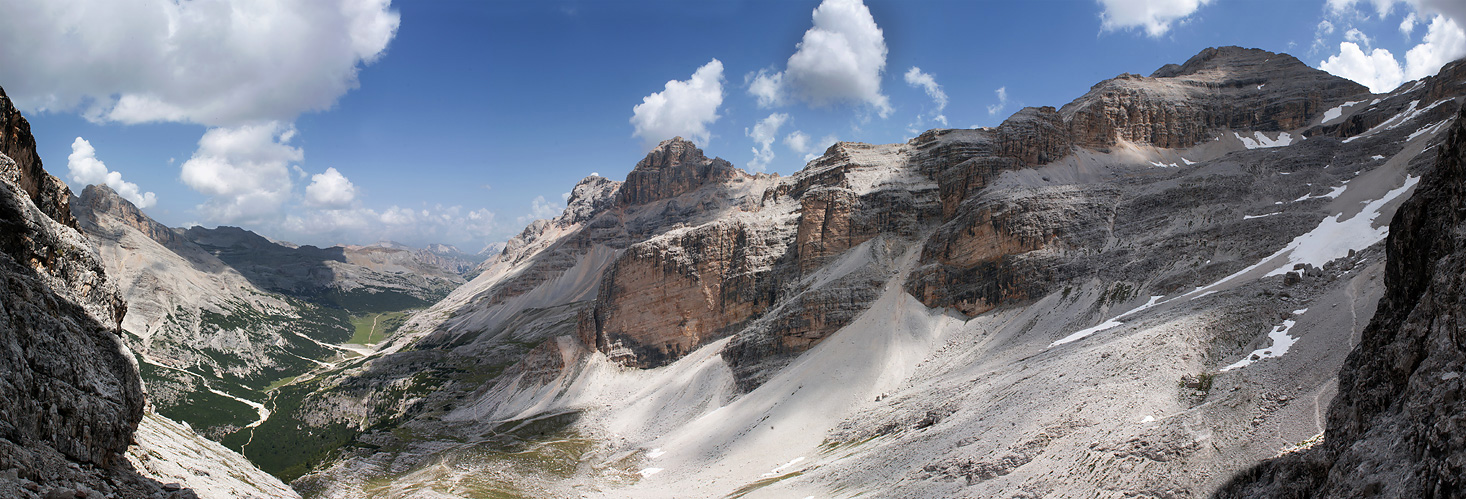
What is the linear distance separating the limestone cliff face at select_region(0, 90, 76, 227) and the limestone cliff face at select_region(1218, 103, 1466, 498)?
44080 millimetres

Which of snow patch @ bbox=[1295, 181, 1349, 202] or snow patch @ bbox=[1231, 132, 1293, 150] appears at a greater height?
snow patch @ bbox=[1231, 132, 1293, 150]

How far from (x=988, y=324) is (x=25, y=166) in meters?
81.5

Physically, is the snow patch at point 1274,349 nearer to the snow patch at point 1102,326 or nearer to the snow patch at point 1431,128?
the snow patch at point 1102,326

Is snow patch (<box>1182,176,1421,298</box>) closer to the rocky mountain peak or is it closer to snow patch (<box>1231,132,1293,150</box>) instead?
snow patch (<box>1231,132,1293,150</box>)

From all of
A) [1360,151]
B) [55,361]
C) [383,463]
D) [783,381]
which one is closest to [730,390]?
[783,381]

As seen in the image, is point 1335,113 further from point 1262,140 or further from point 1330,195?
point 1330,195

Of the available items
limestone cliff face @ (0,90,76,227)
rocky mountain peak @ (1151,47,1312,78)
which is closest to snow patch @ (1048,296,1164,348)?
limestone cliff face @ (0,90,76,227)

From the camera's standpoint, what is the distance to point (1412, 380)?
1684 cm

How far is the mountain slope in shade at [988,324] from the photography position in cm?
4106

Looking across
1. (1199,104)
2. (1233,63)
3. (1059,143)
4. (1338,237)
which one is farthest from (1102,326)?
(1233,63)

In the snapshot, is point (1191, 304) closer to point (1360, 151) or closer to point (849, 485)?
point (849, 485)

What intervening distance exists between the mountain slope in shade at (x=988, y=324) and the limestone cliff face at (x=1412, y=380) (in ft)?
35.1

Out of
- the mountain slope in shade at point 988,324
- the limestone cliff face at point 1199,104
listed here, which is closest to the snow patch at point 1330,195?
the mountain slope in shade at point 988,324

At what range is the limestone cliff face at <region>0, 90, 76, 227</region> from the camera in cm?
2695
